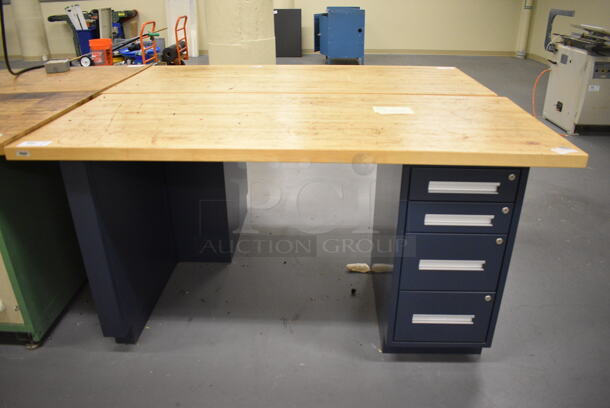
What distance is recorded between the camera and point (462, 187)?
136cm

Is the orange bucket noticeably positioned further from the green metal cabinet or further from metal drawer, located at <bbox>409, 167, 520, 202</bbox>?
metal drawer, located at <bbox>409, 167, 520, 202</bbox>

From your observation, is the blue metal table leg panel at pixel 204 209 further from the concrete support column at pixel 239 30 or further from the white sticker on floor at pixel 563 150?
the white sticker on floor at pixel 563 150

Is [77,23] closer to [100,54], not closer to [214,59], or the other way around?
[100,54]

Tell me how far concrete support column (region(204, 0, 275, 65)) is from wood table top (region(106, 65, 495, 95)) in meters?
0.57

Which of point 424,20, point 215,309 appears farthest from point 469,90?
point 424,20

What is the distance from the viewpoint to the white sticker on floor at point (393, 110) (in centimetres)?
159

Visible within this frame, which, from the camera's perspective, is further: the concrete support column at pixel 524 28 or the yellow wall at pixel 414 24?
the yellow wall at pixel 414 24

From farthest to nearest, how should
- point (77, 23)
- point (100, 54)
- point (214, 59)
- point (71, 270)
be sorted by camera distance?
1. point (77, 23)
2. point (100, 54)
3. point (214, 59)
4. point (71, 270)

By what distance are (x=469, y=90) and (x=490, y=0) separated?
20.8 feet

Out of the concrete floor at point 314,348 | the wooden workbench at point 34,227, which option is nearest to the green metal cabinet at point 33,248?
the wooden workbench at point 34,227

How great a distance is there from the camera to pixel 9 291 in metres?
1.58

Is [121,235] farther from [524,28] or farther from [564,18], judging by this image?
[524,28]

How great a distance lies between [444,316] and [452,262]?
0.22m

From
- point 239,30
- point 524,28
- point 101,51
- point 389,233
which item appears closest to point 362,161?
point 389,233
